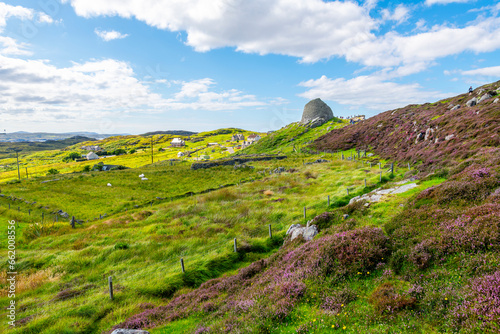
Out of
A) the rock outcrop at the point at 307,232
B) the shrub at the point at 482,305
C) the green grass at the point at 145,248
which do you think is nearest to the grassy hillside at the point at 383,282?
the shrub at the point at 482,305

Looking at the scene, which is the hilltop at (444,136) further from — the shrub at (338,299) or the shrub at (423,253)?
the shrub at (338,299)

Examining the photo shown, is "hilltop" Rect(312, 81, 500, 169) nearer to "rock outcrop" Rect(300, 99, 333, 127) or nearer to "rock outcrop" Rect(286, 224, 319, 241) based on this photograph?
"rock outcrop" Rect(286, 224, 319, 241)

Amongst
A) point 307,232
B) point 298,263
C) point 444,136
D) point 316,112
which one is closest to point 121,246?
point 307,232

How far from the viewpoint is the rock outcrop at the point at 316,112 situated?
466 ft

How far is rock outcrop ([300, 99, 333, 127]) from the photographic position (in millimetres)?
142025

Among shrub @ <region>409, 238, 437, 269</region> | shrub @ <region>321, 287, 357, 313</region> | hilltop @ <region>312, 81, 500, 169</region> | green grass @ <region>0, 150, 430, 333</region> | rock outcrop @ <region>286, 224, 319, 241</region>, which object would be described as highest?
hilltop @ <region>312, 81, 500, 169</region>

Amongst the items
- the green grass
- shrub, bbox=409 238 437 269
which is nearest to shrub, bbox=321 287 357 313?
shrub, bbox=409 238 437 269

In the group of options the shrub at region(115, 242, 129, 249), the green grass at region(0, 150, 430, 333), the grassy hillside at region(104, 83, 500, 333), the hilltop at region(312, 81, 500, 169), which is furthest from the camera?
the hilltop at region(312, 81, 500, 169)

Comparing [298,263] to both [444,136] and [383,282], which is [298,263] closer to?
[383,282]

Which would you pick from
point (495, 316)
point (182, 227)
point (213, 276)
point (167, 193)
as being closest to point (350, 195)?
point (213, 276)

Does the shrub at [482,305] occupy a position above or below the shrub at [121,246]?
above

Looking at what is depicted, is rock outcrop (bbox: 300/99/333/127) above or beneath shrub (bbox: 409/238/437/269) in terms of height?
above

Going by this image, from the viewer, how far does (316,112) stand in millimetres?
145500

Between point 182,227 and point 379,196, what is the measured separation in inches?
788
